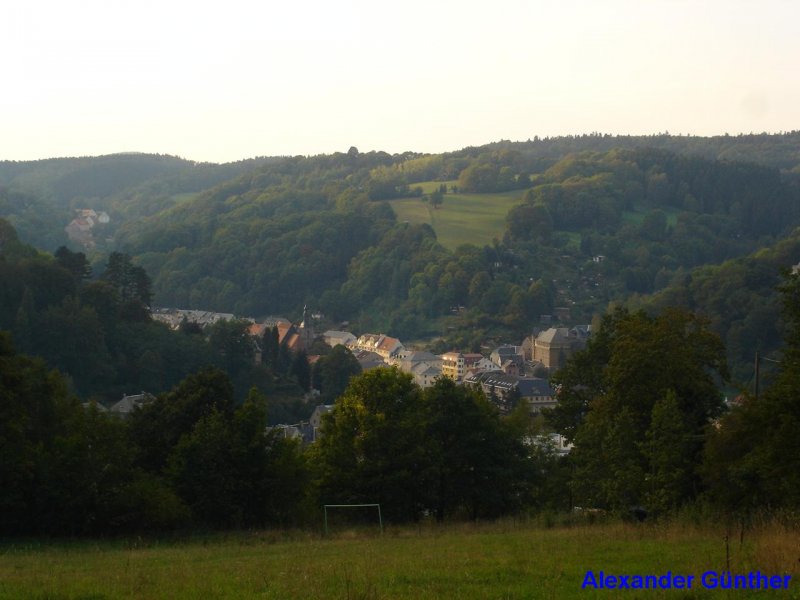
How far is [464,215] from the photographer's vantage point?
148250mm

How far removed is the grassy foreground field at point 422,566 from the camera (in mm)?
9500

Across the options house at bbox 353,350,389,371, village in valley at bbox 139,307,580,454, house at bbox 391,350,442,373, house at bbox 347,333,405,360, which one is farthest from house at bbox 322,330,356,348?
house at bbox 391,350,442,373

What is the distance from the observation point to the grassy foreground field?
9.50 m

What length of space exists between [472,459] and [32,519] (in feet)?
36.2

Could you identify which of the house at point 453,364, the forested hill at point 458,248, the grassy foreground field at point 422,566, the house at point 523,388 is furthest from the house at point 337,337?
the grassy foreground field at point 422,566

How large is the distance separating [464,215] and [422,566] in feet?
454

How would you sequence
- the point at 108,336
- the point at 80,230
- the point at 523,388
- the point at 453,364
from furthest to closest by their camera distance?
the point at 80,230
the point at 453,364
the point at 523,388
the point at 108,336

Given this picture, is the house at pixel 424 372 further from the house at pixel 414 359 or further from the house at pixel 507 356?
the house at pixel 507 356

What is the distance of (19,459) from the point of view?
2045 cm

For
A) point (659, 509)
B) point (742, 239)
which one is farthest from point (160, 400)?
point (742, 239)

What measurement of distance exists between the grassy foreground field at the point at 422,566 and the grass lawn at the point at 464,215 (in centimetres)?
11843

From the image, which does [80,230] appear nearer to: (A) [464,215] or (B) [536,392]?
(A) [464,215]

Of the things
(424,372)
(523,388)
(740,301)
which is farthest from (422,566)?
(740,301)

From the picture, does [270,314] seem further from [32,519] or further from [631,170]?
[32,519]
